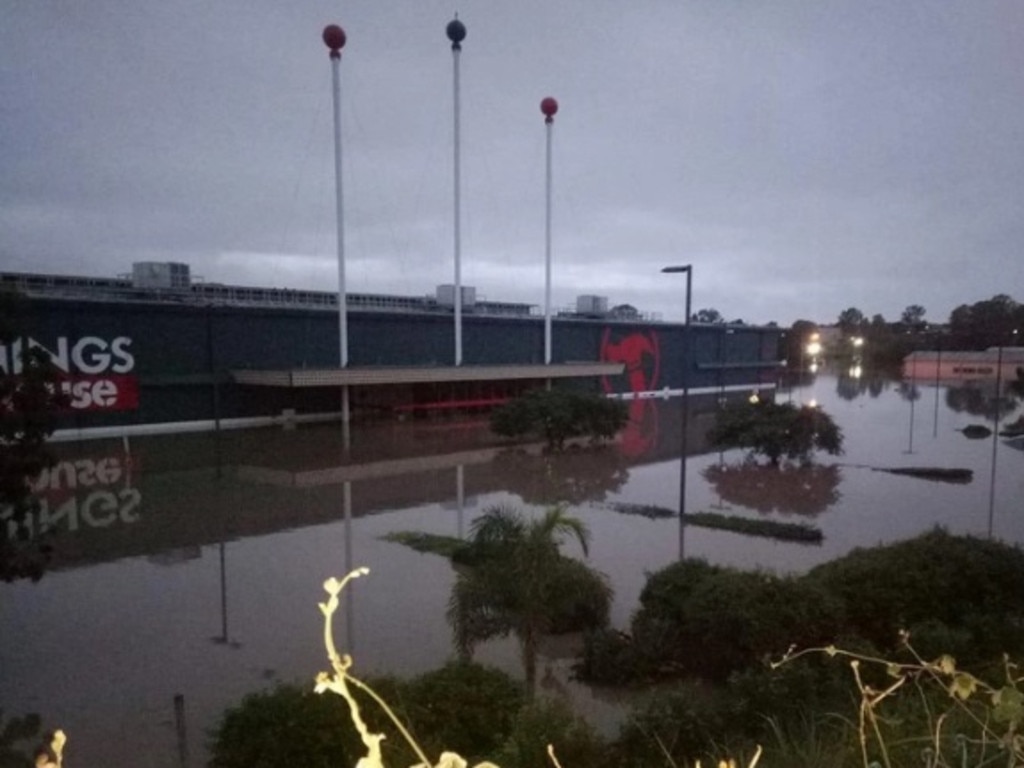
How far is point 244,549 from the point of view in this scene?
42.7 feet

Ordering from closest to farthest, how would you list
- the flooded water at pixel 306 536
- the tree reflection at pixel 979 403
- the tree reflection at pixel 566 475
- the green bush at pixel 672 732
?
the green bush at pixel 672 732 < the flooded water at pixel 306 536 < the tree reflection at pixel 566 475 < the tree reflection at pixel 979 403

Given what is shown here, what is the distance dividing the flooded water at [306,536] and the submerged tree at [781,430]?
0.88 metres

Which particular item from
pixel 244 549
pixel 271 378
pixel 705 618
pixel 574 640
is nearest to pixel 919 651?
pixel 705 618

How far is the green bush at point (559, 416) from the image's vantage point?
25125 millimetres

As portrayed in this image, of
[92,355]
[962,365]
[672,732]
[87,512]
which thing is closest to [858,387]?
[962,365]

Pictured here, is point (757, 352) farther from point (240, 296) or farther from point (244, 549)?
point (244, 549)

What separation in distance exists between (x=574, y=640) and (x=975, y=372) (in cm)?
7477

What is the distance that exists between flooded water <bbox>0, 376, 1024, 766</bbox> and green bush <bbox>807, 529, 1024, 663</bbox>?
2.92m

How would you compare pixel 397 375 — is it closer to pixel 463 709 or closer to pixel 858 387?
pixel 463 709

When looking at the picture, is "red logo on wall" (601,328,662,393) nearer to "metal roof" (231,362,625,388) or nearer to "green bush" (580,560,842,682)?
"metal roof" (231,362,625,388)

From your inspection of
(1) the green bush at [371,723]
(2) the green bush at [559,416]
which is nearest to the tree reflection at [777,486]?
(2) the green bush at [559,416]

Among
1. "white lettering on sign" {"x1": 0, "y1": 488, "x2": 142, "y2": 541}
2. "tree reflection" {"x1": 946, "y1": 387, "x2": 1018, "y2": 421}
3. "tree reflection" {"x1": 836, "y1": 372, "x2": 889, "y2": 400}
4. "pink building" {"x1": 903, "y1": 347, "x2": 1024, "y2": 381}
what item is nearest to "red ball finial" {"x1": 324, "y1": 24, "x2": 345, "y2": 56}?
"white lettering on sign" {"x1": 0, "y1": 488, "x2": 142, "y2": 541}

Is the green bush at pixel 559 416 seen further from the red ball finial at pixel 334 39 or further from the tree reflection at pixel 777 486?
the red ball finial at pixel 334 39

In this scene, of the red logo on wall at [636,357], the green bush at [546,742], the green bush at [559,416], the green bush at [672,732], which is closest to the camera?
the green bush at [546,742]
